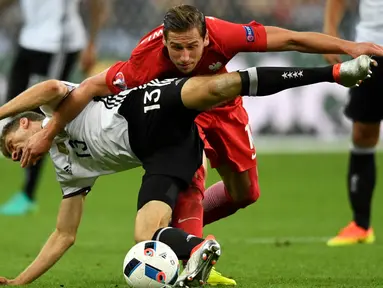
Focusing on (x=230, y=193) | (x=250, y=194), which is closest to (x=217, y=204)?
(x=230, y=193)

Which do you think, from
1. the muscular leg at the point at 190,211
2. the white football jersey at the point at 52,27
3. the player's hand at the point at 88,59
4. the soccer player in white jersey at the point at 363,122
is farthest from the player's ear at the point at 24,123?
the player's hand at the point at 88,59

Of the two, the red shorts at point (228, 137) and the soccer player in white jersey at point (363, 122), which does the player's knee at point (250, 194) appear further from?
the soccer player in white jersey at point (363, 122)

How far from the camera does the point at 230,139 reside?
7.17 metres

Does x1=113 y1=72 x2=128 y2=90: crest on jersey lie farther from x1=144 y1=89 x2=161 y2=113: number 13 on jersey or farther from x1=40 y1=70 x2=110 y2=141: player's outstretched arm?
x1=144 y1=89 x2=161 y2=113: number 13 on jersey

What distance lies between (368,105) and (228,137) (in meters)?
1.76

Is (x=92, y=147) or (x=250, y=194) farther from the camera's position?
(x=250, y=194)

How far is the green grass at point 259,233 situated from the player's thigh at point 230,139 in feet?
2.35

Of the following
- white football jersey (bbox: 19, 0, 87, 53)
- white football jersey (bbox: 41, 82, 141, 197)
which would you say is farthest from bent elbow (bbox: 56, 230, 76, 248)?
white football jersey (bbox: 19, 0, 87, 53)

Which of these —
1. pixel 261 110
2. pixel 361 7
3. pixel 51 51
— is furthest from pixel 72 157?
pixel 261 110

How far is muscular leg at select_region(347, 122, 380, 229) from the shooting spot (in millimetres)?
8820

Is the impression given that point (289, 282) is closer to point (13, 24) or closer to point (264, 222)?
point (264, 222)

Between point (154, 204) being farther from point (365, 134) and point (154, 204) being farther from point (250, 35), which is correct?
point (365, 134)

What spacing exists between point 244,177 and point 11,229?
3.48 metres

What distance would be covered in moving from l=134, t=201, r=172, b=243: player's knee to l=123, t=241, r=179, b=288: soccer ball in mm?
177
